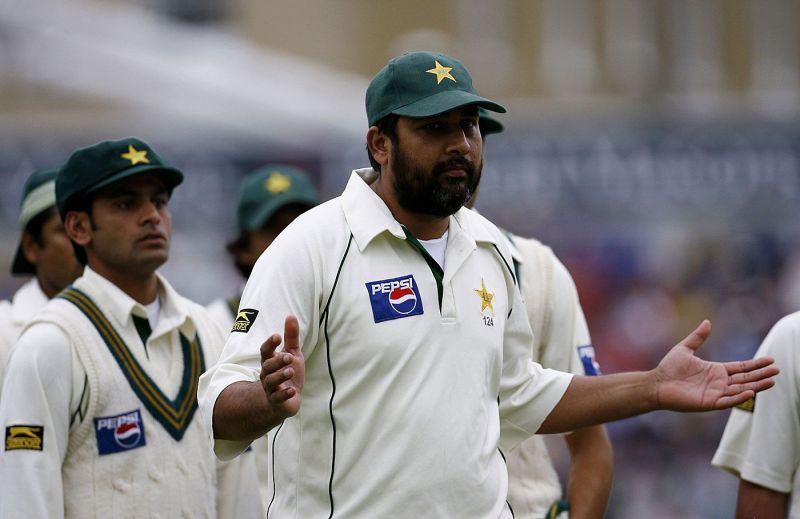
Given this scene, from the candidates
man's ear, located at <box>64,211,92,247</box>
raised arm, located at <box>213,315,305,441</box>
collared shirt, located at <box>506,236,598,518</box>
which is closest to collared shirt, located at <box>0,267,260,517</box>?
man's ear, located at <box>64,211,92,247</box>

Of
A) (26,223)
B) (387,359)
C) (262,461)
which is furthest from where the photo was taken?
(26,223)

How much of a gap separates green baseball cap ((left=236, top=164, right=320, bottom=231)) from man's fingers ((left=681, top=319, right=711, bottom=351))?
3.25 meters

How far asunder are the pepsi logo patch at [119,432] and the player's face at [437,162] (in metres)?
1.40

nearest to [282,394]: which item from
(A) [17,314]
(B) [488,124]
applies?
(B) [488,124]

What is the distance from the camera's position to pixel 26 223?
22.6ft

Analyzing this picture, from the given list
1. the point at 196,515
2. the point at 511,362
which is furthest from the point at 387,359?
the point at 196,515

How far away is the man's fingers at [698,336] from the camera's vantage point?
4500 millimetres

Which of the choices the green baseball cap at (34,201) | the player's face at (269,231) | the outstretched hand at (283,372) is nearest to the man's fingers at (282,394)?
the outstretched hand at (283,372)

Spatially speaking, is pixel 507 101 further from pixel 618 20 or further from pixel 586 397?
pixel 586 397

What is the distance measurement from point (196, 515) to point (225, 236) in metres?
9.71

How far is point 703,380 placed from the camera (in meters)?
4.53

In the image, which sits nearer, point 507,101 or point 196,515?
point 196,515

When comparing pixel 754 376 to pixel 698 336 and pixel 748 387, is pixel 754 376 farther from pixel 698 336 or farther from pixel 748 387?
pixel 698 336

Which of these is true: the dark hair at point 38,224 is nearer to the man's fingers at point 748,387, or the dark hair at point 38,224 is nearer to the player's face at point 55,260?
the player's face at point 55,260
